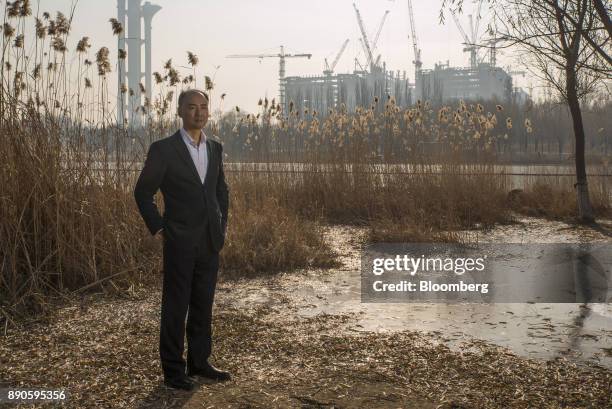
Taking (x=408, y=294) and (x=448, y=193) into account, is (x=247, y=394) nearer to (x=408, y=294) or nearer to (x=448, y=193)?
(x=408, y=294)

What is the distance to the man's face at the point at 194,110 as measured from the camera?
10.5 ft

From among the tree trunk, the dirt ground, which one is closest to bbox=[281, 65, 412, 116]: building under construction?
the tree trunk

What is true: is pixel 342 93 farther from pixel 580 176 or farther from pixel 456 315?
pixel 456 315

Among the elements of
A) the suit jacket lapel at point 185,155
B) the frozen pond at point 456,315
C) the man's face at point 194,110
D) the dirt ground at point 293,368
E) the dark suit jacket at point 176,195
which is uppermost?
the man's face at point 194,110

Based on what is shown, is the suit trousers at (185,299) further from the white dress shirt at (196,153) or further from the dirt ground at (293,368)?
the white dress shirt at (196,153)

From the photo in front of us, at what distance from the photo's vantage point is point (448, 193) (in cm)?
965

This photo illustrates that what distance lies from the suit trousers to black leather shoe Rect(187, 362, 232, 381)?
1.3 inches

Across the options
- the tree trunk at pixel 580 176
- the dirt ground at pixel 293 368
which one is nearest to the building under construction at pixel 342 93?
the tree trunk at pixel 580 176

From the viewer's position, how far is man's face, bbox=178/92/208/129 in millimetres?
3193

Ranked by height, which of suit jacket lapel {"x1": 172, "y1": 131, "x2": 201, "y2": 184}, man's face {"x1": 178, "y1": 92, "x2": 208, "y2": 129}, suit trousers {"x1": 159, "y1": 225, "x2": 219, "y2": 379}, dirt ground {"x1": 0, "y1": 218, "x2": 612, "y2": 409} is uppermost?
man's face {"x1": 178, "y1": 92, "x2": 208, "y2": 129}

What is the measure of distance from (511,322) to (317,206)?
5.74 m

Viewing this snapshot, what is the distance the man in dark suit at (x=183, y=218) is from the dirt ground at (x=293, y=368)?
33cm

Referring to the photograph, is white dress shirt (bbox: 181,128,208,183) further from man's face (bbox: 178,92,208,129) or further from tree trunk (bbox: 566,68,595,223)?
tree trunk (bbox: 566,68,595,223)

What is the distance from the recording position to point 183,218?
317 centimetres
